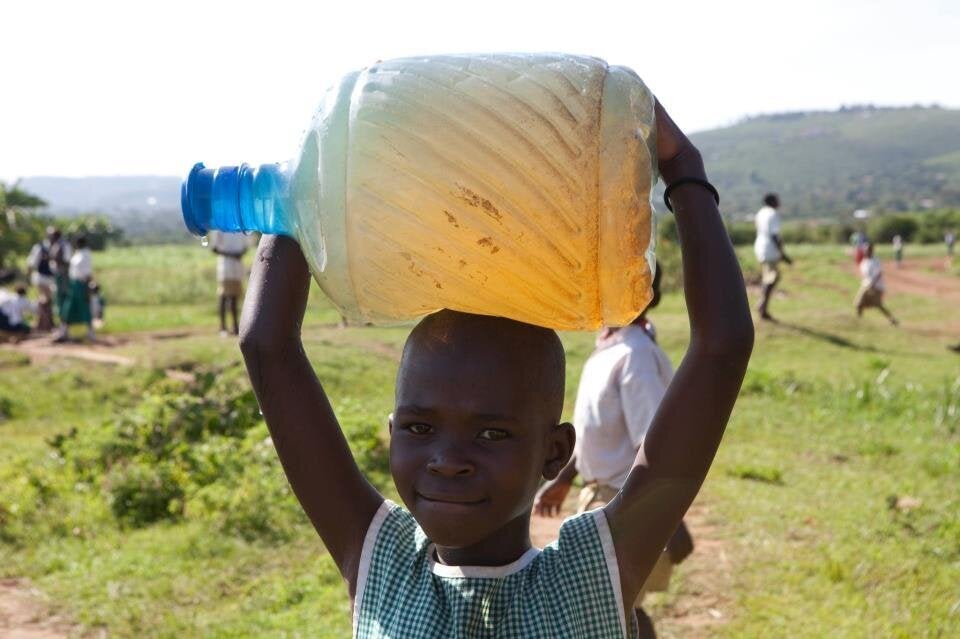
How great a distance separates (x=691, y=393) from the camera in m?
1.64

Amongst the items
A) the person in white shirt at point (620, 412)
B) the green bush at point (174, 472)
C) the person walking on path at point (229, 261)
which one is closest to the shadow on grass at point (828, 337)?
the person walking on path at point (229, 261)

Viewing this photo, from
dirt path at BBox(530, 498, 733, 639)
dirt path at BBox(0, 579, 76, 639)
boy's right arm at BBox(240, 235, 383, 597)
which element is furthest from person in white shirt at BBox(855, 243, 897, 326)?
boy's right arm at BBox(240, 235, 383, 597)

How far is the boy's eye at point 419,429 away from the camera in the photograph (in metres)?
1.69

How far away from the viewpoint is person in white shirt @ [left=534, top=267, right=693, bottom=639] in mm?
3373

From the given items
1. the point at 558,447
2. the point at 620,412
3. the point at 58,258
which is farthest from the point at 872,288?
the point at 558,447

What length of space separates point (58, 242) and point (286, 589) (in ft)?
39.2

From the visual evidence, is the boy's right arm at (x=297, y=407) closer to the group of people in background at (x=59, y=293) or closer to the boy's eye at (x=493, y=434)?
the boy's eye at (x=493, y=434)

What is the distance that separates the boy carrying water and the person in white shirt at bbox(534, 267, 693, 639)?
5.30ft

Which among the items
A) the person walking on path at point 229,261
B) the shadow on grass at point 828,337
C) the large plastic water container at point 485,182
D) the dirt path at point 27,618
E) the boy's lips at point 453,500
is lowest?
the shadow on grass at point 828,337

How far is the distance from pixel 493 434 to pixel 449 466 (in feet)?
0.31

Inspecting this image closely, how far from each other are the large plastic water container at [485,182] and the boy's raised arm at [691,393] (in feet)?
0.28

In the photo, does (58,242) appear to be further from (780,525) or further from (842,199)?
(842,199)

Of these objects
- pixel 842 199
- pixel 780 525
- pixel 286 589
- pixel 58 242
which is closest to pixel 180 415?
pixel 286 589

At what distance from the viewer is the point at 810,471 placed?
718 cm
